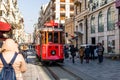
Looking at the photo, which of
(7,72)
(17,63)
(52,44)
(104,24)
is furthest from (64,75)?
(104,24)

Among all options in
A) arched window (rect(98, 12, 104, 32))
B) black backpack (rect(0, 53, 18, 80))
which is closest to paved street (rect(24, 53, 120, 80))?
black backpack (rect(0, 53, 18, 80))

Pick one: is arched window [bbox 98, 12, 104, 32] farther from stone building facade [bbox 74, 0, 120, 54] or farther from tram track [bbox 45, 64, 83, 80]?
tram track [bbox 45, 64, 83, 80]

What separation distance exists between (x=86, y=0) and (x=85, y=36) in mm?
5324

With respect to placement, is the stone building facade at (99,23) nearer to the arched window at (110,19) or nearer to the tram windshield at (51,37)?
the arched window at (110,19)

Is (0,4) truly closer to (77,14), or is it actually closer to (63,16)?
(77,14)

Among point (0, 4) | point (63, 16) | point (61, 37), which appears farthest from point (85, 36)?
point (63, 16)

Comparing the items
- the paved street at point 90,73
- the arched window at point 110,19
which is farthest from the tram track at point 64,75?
the arched window at point 110,19

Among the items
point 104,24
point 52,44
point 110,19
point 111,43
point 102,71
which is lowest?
point 102,71

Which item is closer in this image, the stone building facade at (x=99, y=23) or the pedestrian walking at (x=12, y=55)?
the pedestrian walking at (x=12, y=55)

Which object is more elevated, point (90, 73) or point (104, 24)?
point (104, 24)

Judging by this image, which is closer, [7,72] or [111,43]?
[7,72]

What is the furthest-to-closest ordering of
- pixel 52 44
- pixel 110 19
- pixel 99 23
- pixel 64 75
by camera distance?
pixel 99 23, pixel 110 19, pixel 52 44, pixel 64 75

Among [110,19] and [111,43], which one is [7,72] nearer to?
[111,43]

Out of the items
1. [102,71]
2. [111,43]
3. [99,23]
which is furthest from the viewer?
[99,23]
